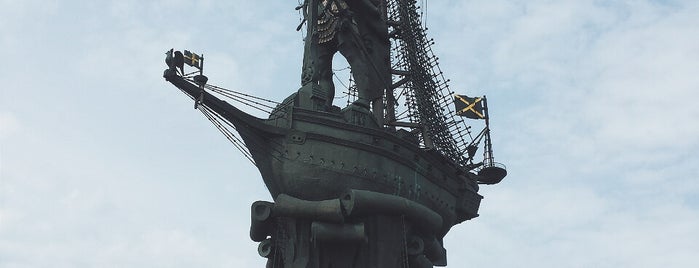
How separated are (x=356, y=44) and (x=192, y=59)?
1002 cm

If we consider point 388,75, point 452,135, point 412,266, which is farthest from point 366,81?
point 412,266

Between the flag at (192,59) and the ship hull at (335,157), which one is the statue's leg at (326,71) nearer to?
the ship hull at (335,157)

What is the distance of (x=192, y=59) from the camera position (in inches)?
1768

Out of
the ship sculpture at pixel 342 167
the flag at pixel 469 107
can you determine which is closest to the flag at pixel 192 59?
the ship sculpture at pixel 342 167

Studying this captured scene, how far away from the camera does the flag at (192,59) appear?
44.6m

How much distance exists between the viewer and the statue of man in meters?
49.8

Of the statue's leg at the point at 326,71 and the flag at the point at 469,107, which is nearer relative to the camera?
the statue's leg at the point at 326,71

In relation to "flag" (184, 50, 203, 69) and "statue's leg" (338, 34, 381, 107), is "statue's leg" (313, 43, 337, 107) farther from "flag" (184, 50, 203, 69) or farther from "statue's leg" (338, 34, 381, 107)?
"flag" (184, 50, 203, 69)

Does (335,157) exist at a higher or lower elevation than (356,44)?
lower

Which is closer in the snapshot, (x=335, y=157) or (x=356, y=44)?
(x=335, y=157)

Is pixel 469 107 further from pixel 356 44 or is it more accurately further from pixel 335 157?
pixel 335 157

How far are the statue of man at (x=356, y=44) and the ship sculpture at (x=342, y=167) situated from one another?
0.06 m

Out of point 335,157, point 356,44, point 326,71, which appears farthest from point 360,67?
point 335,157

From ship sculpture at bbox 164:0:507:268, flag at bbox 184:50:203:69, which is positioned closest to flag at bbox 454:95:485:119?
ship sculpture at bbox 164:0:507:268
